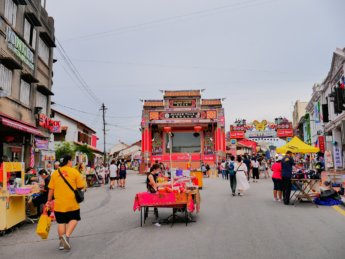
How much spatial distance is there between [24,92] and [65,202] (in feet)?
43.8

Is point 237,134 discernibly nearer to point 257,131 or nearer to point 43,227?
point 257,131

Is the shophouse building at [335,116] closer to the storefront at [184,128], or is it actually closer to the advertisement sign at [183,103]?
the storefront at [184,128]

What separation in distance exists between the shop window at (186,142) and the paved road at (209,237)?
3545 cm

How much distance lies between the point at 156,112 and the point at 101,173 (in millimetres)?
18708

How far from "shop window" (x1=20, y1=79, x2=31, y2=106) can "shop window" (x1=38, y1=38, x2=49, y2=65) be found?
2727mm

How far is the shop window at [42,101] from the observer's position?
66.4 ft

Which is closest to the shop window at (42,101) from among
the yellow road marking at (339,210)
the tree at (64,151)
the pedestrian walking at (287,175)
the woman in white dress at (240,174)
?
the woman in white dress at (240,174)

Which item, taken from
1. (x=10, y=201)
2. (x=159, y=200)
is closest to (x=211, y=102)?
Result: (x=159, y=200)

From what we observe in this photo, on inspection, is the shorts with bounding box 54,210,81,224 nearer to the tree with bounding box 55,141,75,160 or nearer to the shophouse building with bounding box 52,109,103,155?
the tree with bounding box 55,141,75,160

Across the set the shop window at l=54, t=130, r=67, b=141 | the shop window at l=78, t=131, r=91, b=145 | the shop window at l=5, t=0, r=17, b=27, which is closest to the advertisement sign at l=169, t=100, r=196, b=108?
the shop window at l=54, t=130, r=67, b=141

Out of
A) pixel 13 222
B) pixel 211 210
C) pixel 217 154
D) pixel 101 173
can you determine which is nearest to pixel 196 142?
pixel 217 154

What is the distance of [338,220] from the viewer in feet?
28.2

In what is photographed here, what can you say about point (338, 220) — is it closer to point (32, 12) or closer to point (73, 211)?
point (73, 211)

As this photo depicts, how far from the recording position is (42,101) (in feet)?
69.1
